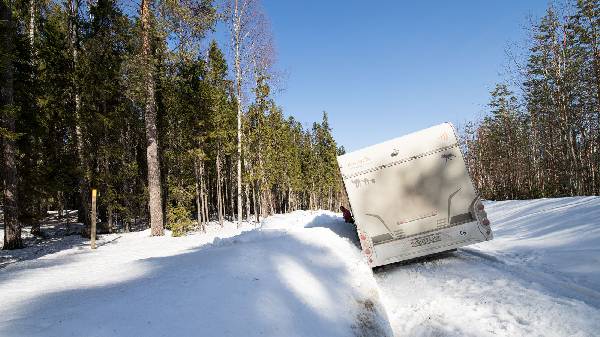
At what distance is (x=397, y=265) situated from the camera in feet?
30.2

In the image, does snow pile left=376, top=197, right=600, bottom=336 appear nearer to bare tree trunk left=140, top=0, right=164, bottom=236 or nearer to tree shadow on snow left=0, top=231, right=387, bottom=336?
tree shadow on snow left=0, top=231, right=387, bottom=336

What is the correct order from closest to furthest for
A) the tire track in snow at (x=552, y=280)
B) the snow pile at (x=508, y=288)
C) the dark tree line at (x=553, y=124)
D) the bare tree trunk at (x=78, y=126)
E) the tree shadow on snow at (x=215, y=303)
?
the tree shadow on snow at (x=215, y=303)
the snow pile at (x=508, y=288)
the tire track in snow at (x=552, y=280)
the bare tree trunk at (x=78, y=126)
the dark tree line at (x=553, y=124)

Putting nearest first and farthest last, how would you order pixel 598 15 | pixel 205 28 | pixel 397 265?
pixel 397 265
pixel 205 28
pixel 598 15

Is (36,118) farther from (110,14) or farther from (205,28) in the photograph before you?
(205,28)

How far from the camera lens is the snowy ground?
365 cm

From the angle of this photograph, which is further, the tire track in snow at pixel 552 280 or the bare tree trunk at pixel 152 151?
the bare tree trunk at pixel 152 151

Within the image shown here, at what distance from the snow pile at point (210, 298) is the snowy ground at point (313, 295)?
0.02m

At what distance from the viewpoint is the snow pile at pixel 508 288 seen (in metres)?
4.80

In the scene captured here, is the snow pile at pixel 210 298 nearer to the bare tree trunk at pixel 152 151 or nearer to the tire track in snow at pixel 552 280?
the tire track in snow at pixel 552 280

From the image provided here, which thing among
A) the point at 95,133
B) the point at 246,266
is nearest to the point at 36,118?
the point at 95,133

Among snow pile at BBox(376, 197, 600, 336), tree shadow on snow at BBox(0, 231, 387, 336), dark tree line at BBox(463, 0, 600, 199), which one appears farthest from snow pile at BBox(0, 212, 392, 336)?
dark tree line at BBox(463, 0, 600, 199)

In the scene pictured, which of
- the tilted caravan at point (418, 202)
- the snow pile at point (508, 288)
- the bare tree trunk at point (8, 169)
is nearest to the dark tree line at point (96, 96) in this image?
the bare tree trunk at point (8, 169)

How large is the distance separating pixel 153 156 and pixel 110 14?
30.1 feet

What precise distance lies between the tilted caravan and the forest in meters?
4.47
